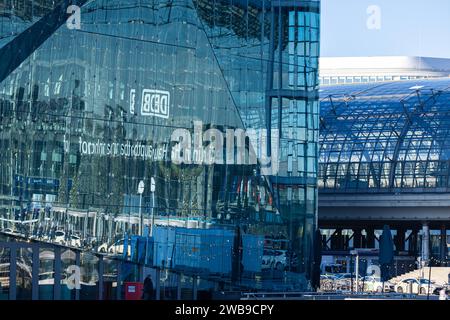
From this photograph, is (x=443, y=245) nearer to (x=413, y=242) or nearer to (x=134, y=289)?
(x=413, y=242)

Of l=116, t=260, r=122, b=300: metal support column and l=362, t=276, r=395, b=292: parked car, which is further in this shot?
l=362, t=276, r=395, b=292: parked car

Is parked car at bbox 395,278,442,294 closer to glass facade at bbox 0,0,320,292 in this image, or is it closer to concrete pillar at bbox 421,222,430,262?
concrete pillar at bbox 421,222,430,262

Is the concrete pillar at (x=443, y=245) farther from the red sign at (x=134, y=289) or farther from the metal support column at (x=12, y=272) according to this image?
the metal support column at (x=12, y=272)

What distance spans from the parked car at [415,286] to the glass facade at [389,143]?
1153 cm

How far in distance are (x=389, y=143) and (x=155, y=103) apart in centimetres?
4714

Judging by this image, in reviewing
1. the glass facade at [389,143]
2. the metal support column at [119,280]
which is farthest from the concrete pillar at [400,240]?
the metal support column at [119,280]

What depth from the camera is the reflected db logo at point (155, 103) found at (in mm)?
55812

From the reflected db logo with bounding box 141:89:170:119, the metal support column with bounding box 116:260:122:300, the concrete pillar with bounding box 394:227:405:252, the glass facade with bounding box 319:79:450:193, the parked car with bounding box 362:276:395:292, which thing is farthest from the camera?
the concrete pillar with bounding box 394:227:405:252

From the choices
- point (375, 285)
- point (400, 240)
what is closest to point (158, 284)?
point (375, 285)

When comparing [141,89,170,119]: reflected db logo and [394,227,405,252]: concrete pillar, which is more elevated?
[141,89,170,119]: reflected db logo

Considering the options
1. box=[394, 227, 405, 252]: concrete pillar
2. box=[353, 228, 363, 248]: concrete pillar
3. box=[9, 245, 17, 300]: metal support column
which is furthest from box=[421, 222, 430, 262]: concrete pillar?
box=[9, 245, 17, 300]: metal support column

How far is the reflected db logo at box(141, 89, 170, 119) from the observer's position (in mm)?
55812

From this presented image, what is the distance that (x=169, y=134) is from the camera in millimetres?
56938

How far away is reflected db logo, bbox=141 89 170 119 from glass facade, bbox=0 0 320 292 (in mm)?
51
